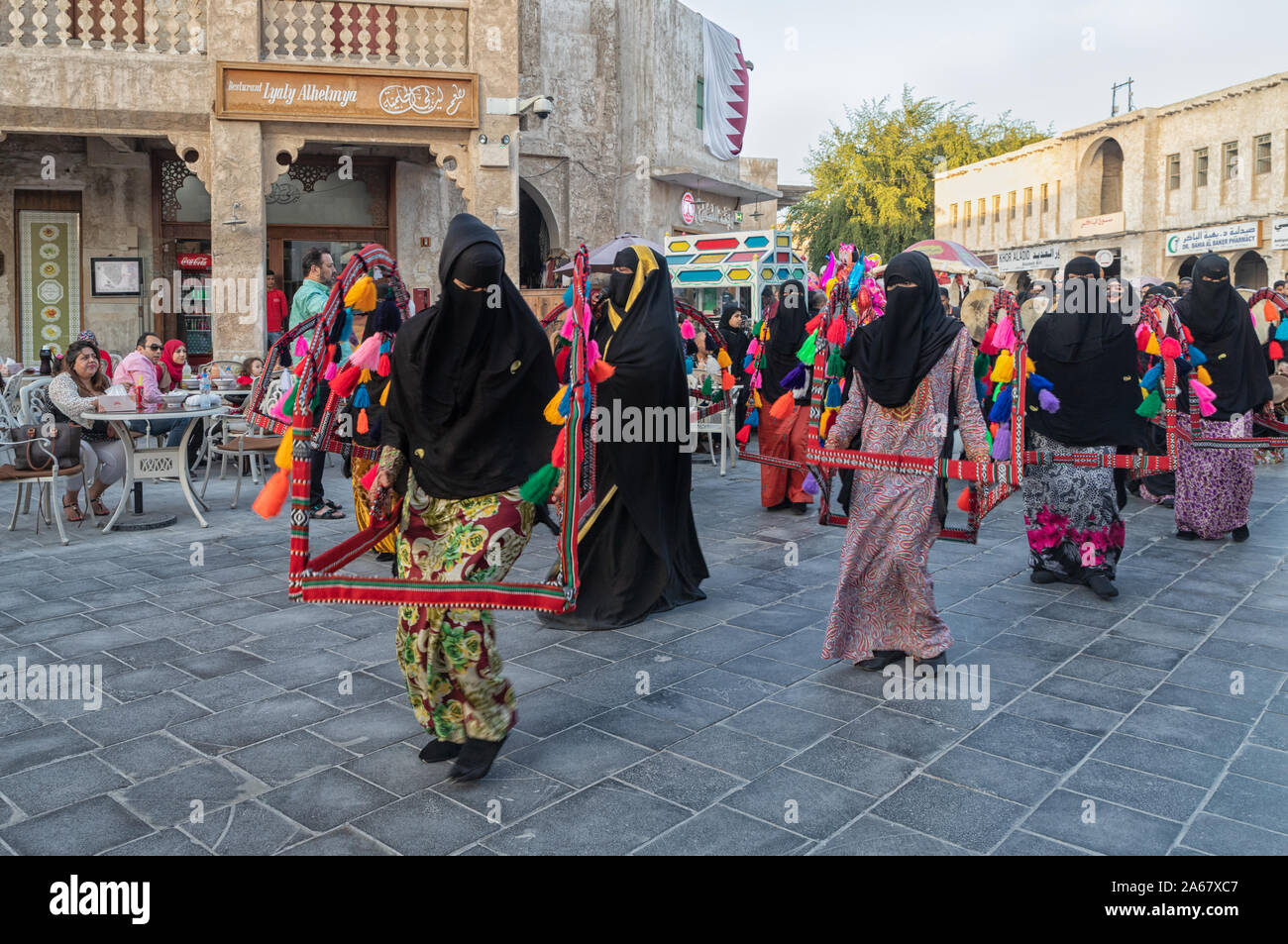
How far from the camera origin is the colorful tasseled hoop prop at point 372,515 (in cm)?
331

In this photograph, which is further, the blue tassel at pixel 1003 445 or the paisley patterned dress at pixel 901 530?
Result: the blue tassel at pixel 1003 445

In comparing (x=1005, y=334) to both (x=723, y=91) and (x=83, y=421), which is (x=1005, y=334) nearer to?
(x=83, y=421)

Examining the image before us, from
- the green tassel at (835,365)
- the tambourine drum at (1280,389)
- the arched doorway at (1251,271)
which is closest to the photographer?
the green tassel at (835,365)

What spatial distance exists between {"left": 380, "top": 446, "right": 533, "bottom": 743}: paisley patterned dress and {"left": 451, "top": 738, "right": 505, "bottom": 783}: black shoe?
3cm

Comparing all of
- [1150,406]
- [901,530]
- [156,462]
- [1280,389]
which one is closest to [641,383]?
[901,530]

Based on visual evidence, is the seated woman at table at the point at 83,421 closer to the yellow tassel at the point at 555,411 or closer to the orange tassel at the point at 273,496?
the orange tassel at the point at 273,496

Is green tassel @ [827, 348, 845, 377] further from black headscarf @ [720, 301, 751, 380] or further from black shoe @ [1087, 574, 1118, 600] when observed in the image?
black headscarf @ [720, 301, 751, 380]

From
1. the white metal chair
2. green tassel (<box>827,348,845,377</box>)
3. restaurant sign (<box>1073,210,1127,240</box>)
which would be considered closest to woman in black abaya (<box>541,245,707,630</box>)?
green tassel (<box>827,348,845,377</box>)

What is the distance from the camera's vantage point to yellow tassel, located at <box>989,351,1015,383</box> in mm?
5008

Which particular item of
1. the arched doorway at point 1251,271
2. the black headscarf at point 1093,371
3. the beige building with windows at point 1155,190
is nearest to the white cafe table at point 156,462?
the black headscarf at point 1093,371

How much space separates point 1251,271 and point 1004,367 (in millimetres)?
25170

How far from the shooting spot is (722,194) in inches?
874

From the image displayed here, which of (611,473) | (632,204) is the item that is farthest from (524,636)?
(632,204)

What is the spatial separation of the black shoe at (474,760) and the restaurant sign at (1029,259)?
28.0m
